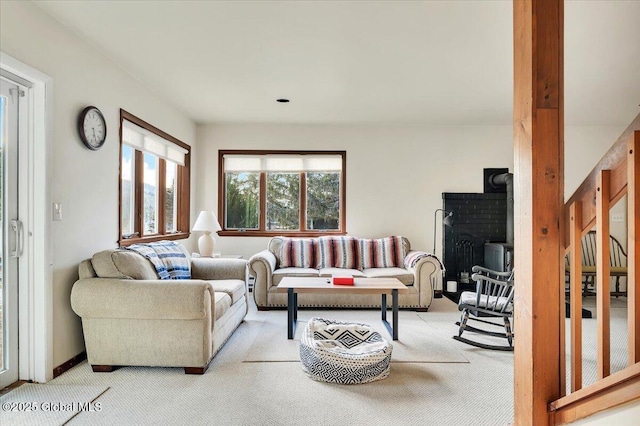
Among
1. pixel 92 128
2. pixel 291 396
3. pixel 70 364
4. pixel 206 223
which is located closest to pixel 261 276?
pixel 206 223

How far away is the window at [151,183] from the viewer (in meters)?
3.69

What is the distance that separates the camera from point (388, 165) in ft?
18.2

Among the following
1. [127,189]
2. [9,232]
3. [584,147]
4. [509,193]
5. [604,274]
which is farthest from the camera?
[584,147]

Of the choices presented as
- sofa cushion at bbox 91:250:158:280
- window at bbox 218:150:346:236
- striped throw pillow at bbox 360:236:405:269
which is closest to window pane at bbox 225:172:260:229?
window at bbox 218:150:346:236

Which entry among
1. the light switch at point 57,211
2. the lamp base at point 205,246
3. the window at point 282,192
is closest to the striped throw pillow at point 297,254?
the window at point 282,192

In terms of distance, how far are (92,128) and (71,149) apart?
0.33m

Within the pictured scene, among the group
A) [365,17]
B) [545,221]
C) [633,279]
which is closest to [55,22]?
[365,17]

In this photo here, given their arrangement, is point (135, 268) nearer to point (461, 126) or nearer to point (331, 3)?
point (331, 3)

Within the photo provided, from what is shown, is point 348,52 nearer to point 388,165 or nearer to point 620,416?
point 388,165

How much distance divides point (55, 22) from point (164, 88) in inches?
55.9

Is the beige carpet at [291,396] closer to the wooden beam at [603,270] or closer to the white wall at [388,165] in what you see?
the wooden beam at [603,270]

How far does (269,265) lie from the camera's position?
14.4 ft

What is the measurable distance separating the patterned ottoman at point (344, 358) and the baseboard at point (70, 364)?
1684mm

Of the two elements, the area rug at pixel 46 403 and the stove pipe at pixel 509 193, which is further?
the stove pipe at pixel 509 193
